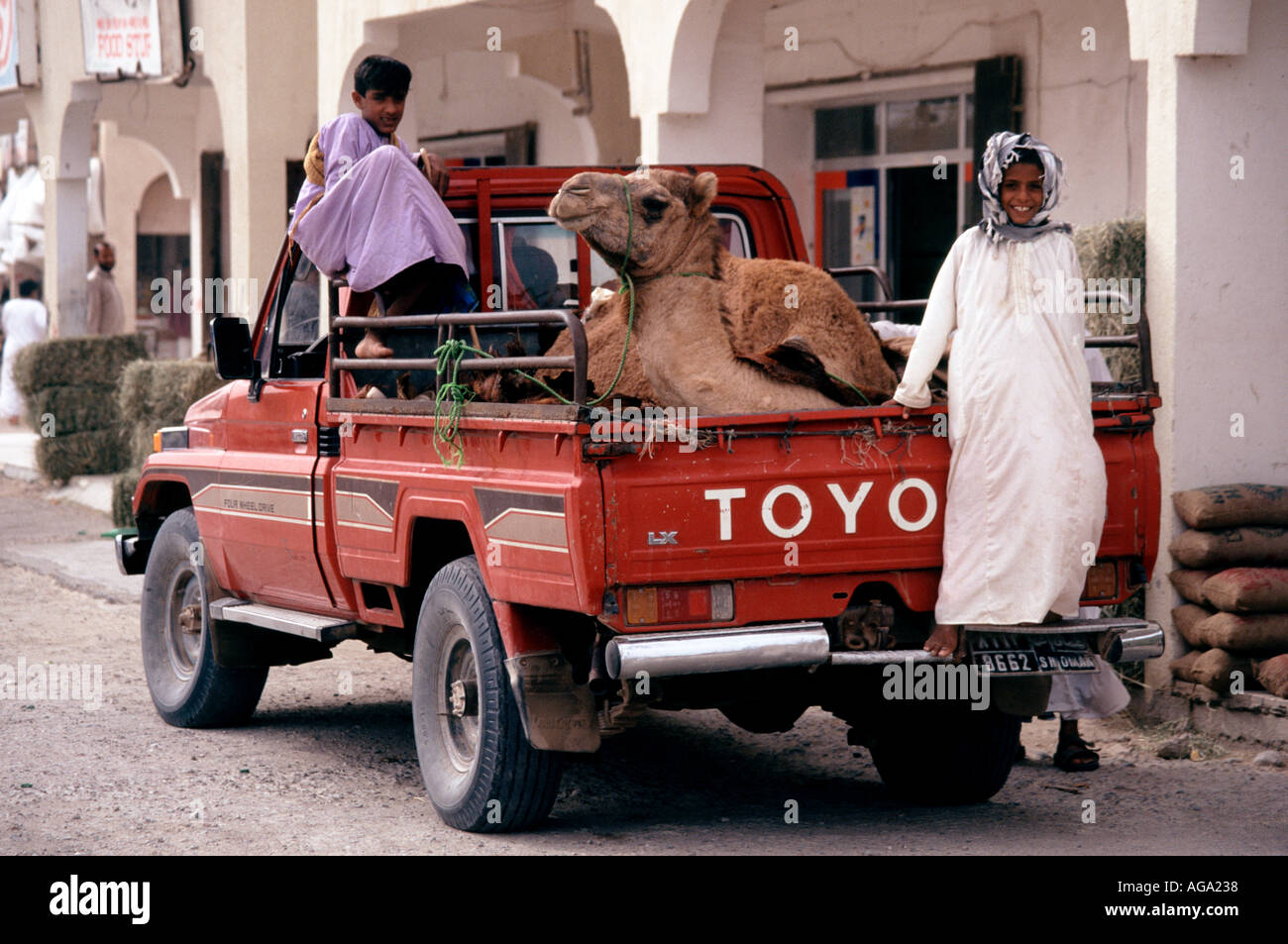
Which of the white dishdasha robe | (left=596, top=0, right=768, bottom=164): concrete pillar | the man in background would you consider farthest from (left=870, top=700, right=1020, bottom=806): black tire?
the man in background

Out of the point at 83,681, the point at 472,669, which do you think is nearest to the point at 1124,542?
the point at 472,669

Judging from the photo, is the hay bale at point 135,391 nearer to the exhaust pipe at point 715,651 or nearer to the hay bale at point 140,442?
the hay bale at point 140,442

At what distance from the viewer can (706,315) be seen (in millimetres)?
6125

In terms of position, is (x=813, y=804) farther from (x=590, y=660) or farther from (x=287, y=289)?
(x=287, y=289)

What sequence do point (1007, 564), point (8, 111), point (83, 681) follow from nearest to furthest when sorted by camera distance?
point (1007, 564)
point (83, 681)
point (8, 111)

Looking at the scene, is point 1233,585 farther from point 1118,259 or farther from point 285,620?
point 285,620

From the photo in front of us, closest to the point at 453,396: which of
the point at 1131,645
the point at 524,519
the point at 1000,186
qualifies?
the point at 524,519

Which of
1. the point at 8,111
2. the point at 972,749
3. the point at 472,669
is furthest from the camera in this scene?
the point at 8,111

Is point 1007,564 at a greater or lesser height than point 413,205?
lesser

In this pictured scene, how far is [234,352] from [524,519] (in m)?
2.38

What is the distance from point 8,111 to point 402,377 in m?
20.0

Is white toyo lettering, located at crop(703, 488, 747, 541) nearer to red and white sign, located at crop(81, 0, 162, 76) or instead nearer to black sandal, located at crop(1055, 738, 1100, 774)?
black sandal, located at crop(1055, 738, 1100, 774)

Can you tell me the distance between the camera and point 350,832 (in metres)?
6.11

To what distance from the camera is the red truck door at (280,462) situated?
22.8 feet
